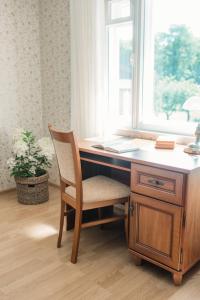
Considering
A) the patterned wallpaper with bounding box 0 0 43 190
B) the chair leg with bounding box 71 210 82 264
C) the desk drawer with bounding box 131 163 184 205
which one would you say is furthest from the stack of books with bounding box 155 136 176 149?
the patterned wallpaper with bounding box 0 0 43 190

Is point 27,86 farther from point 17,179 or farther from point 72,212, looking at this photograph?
point 72,212

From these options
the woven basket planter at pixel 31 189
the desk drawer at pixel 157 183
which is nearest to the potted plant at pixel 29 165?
the woven basket planter at pixel 31 189

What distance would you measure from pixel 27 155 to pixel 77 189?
1.20m

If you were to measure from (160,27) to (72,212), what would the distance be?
1677 mm

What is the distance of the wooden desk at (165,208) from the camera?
1.76m

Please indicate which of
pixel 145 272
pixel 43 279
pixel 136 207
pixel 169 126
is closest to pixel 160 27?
pixel 169 126

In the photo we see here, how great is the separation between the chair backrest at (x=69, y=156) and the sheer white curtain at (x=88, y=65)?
2.37 feet

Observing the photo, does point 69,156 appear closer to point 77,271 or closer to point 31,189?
point 77,271

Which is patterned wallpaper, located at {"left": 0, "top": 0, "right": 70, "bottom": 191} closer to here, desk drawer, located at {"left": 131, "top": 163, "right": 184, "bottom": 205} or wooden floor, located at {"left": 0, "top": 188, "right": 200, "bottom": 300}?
wooden floor, located at {"left": 0, "top": 188, "right": 200, "bottom": 300}

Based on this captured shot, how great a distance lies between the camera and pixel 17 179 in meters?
3.12

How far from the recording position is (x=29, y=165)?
3.09 metres

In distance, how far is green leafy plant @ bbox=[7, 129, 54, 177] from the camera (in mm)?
3070

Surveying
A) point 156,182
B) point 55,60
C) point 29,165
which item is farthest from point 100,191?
point 55,60

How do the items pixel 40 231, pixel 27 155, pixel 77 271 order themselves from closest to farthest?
pixel 77 271 < pixel 40 231 < pixel 27 155
